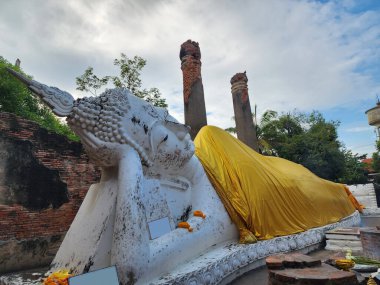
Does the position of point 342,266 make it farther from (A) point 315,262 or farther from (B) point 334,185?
(B) point 334,185

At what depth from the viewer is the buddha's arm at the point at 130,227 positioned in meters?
1.88

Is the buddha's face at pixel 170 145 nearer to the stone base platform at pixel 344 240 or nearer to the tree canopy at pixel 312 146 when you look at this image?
the stone base platform at pixel 344 240

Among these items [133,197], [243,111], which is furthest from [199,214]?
[243,111]

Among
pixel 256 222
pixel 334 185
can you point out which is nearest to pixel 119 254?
pixel 256 222

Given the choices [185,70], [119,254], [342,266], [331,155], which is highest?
[185,70]

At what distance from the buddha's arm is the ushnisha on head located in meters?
0.25

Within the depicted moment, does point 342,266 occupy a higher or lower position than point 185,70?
lower

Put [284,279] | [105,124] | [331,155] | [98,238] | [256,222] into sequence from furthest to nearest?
[331,155] < [256,222] < [105,124] < [98,238] < [284,279]

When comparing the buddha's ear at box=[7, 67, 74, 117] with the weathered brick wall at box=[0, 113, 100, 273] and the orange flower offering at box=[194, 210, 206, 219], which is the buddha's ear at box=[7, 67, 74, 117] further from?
the weathered brick wall at box=[0, 113, 100, 273]

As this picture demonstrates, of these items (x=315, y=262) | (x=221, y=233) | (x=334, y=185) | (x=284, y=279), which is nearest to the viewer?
(x=284, y=279)

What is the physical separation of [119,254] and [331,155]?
13637mm

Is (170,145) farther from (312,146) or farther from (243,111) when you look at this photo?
(312,146)

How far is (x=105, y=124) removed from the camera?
92.4 inches

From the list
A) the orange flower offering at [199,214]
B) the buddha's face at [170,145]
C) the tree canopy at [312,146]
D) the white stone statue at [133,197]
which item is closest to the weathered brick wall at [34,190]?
the white stone statue at [133,197]
